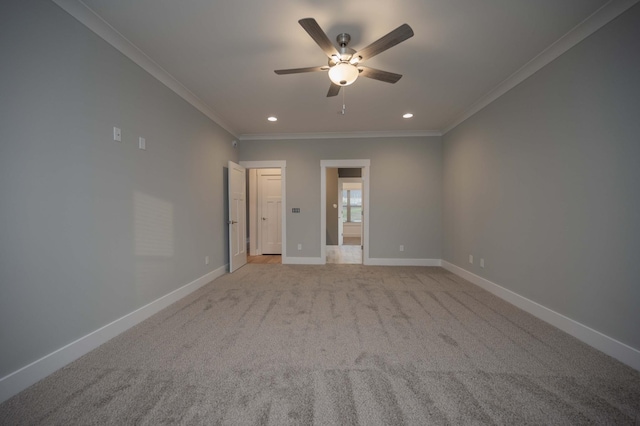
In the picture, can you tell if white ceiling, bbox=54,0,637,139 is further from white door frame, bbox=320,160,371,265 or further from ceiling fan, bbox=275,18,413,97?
white door frame, bbox=320,160,371,265

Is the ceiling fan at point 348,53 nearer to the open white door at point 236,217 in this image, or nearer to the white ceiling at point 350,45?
the white ceiling at point 350,45

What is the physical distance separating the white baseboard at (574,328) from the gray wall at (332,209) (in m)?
4.70

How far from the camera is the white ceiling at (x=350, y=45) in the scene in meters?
1.87

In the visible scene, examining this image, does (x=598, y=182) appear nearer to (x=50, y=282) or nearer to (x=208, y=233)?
(x=50, y=282)

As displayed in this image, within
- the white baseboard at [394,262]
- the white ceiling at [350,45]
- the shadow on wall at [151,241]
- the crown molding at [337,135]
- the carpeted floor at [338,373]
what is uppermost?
the white ceiling at [350,45]

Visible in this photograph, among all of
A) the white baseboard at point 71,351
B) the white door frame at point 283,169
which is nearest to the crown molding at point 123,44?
the white door frame at point 283,169

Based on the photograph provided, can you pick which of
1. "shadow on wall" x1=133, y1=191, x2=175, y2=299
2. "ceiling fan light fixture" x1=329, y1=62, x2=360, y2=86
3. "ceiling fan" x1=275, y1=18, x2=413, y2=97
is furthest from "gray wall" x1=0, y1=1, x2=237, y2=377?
"ceiling fan light fixture" x1=329, y1=62, x2=360, y2=86

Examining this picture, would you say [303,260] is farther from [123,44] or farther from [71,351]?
[123,44]

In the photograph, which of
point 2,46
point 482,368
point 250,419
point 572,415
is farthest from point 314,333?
point 2,46

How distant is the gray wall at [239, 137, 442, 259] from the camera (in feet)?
15.9

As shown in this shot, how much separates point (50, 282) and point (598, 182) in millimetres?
4161

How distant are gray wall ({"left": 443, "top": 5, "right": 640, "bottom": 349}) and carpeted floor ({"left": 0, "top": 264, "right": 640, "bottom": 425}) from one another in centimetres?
47

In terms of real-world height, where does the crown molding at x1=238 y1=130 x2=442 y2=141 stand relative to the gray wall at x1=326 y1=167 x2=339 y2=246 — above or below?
above

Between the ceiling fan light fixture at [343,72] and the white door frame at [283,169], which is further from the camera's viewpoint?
the white door frame at [283,169]
